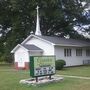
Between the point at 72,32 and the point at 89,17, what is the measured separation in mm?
4142

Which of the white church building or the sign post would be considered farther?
the white church building

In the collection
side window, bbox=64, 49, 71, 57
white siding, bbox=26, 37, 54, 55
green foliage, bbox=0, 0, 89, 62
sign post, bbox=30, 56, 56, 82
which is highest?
green foliage, bbox=0, 0, 89, 62

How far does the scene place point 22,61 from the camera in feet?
115

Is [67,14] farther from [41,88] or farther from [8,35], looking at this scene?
[41,88]

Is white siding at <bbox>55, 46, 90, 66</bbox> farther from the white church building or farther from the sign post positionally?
the sign post

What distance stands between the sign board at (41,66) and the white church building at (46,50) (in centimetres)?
1465

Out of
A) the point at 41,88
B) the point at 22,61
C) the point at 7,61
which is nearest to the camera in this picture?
the point at 41,88

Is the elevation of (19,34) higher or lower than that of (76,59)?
higher

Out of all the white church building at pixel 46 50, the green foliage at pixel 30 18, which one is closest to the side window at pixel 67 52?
the white church building at pixel 46 50

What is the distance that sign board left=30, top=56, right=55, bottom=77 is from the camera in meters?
18.1

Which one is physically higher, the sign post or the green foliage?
the green foliage

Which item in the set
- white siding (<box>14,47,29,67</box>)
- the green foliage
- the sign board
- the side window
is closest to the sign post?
the sign board

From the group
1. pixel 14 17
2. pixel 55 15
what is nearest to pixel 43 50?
pixel 55 15

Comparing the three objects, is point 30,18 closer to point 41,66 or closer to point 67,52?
point 67,52
